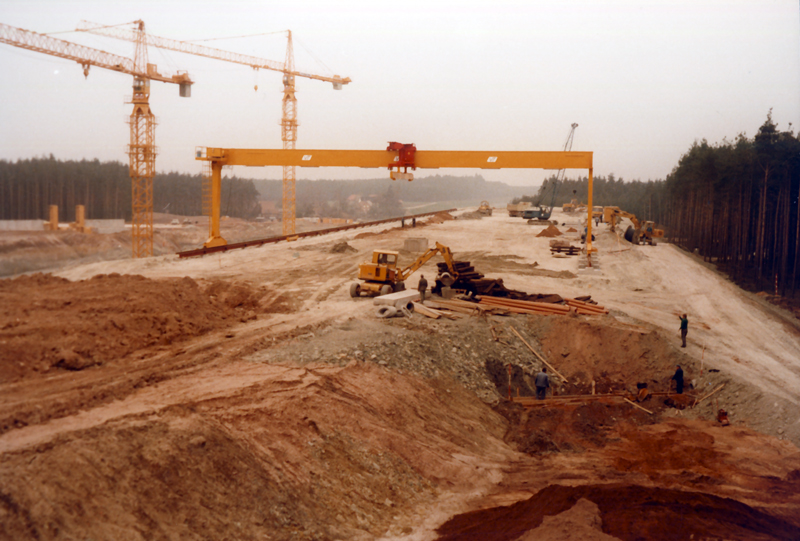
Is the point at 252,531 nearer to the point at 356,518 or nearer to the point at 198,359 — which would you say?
the point at 356,518

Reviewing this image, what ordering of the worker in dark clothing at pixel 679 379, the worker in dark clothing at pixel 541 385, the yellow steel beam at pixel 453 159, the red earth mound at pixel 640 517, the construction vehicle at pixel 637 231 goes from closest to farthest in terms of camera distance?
the red earth mound at pixel 640 517, the worker in dark clothing at pixel 541 385, the worker in dark clothing at pixel 679 379, the yellow steel beam at pixel 453 159, the construction vehicle at pixel 637 231

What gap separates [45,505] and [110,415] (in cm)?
284

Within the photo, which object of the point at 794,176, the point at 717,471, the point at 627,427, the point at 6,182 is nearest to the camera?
the point at 6,182

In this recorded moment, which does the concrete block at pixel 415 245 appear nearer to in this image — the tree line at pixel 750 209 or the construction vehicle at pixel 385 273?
the construction vehicle at pixel 385 273

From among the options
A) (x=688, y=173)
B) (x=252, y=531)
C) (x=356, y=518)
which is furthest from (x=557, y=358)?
(x=688, y=173)

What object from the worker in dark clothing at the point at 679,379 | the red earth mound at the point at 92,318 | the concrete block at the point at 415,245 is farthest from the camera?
the concrete block at the point at 415,245

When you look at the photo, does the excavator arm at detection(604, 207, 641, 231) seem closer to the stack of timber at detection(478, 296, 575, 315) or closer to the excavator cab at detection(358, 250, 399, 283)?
the stack of timber at detection(478, 296, 575, 315)

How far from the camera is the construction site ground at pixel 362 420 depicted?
8109 mm

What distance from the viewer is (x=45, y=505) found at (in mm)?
6762

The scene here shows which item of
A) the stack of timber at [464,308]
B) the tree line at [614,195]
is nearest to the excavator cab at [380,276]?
the stack of timber at [464,308]

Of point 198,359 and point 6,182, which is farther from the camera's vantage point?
point 198,359

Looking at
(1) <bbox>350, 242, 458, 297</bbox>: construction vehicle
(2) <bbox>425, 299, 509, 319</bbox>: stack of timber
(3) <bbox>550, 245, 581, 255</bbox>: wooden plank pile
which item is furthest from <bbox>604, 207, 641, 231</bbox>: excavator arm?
(2) <bbox>425, 299, 509, 319</bbox>: stack of timber

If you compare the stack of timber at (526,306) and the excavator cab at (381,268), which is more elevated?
the excavator cab at (381,268)

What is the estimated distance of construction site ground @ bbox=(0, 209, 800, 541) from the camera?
811 cm
